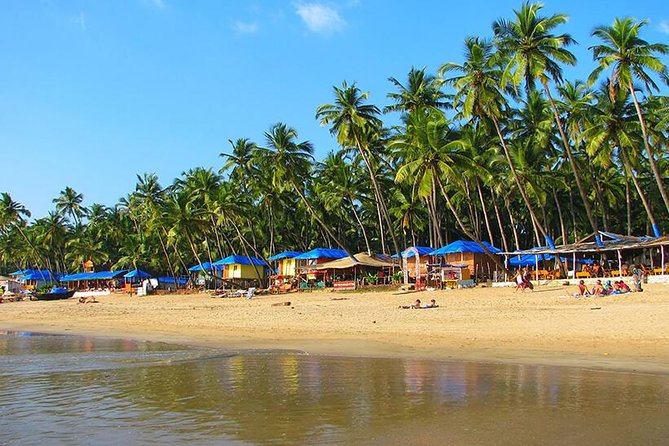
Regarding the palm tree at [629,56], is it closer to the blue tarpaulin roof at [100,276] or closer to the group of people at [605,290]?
the group of people at [605,290]

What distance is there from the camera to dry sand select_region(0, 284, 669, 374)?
14078mm

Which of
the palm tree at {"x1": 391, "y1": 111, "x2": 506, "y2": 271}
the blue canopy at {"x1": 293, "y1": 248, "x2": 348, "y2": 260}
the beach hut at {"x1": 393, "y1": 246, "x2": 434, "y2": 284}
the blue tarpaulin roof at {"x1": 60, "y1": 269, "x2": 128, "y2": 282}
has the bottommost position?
the beach hut at {"x1": 393, "y1": 246, "x2": 434, "y2": 284}

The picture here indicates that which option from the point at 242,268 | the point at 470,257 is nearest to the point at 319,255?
the point at 242,268

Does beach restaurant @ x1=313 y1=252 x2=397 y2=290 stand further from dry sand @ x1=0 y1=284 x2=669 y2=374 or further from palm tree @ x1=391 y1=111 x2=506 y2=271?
palm tree @ x1=391 y1=111 x2=506 y2=271

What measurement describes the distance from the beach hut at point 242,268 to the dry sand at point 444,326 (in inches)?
809

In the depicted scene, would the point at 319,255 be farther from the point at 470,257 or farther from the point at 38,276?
the point at 38,276

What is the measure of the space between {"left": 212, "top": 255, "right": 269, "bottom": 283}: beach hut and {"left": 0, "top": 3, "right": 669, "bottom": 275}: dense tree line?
2325 mm

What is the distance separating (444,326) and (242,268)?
3671cm

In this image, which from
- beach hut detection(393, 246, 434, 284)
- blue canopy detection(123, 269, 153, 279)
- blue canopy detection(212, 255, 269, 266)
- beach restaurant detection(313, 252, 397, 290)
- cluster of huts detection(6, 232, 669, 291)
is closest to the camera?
cluster of huts detection(6, 232, 669, 291)

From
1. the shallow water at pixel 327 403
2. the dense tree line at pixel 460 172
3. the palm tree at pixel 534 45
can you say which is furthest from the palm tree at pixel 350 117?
the shallow water at pixel 327 403

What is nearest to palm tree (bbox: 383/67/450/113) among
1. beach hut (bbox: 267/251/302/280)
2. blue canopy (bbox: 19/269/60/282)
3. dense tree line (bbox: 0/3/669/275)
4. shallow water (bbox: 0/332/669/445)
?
dense tree line (bbox: 0/3/669/275)

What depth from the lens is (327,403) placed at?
9.02 metres

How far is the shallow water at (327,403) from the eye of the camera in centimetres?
709

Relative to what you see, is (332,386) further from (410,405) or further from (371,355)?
(371,355)
